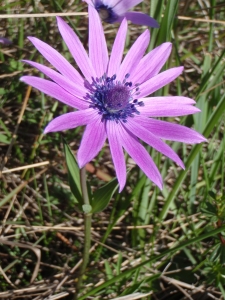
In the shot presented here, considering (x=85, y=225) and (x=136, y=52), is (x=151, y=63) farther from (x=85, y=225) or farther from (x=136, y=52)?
(x=85, y=225)

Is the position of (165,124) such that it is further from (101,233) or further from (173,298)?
(173,298)

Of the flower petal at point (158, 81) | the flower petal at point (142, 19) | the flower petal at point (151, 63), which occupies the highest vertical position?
the flower petal at point (142, 19)

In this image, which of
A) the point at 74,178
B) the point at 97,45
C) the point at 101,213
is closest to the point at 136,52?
the point at 97,45

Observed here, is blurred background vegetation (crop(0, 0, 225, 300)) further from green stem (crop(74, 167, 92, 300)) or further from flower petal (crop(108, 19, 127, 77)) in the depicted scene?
flower petal (crop(108, 19, 127, 77))

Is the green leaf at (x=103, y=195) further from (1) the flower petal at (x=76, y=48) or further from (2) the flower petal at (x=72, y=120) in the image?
(1) the flower petal at (x=76, y=48)

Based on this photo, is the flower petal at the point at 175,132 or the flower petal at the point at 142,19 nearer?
the flower petal at the point at 175,132

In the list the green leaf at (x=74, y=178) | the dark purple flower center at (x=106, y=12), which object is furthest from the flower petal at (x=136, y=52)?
the green leaf at (x=74, y=178)

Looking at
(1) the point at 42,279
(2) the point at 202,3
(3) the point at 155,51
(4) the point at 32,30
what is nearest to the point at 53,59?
(3) the point at 155,51

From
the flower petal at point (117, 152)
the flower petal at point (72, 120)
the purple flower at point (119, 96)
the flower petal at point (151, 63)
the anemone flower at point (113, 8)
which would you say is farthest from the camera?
the anemone flower at point (113, 8)
